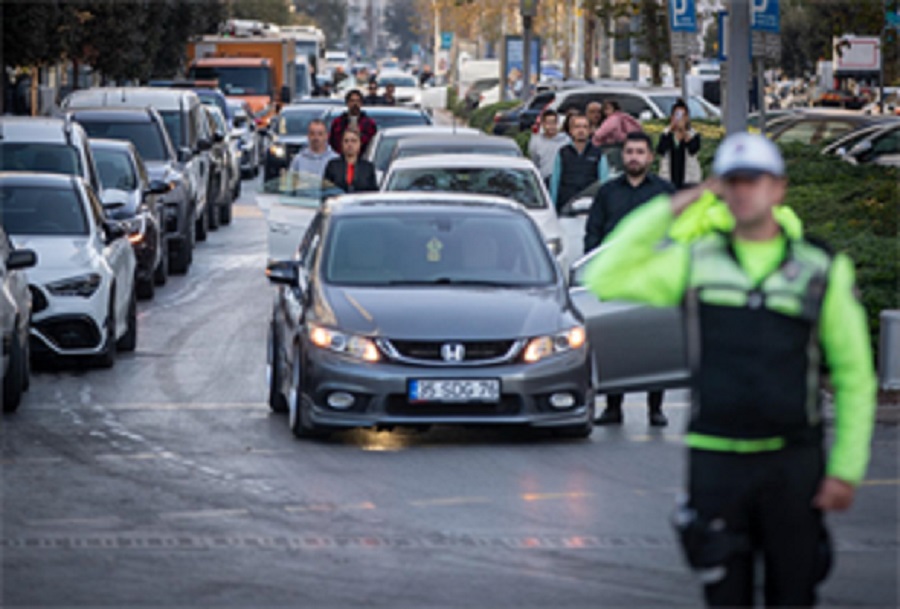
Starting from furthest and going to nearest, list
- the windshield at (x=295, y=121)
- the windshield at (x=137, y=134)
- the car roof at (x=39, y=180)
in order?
the windshield at (x=295, y=121) → the windshield at (x=137, y=134) → the car roof at (x=39, y=180)


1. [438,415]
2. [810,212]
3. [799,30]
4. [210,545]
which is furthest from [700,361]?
[799,30]

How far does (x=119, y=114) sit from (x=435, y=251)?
1323 cm

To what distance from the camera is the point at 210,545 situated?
9.27 metres

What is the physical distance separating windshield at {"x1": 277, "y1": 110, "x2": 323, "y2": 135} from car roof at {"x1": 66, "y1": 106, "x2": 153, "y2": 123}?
585 inches

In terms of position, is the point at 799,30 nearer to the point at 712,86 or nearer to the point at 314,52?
the point at 314,52

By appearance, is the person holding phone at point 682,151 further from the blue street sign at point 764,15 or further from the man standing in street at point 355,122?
the man standing in street at point 355,122

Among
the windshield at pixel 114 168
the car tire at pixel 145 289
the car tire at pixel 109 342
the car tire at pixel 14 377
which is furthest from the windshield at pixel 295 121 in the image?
the car tire at pixel 14 377

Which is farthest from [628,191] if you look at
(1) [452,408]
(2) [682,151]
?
(2) [682,151]

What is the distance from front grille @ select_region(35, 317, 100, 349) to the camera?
50.8 feet

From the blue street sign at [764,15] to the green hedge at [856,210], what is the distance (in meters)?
1.63

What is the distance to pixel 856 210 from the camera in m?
18.6

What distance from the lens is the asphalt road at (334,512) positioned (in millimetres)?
8406

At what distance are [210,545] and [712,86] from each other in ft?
148

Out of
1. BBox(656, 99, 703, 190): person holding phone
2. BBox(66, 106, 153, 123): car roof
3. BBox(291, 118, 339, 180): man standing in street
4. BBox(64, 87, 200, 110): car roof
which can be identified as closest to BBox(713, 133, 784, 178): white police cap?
BBox(291, 118, 339, 180): man standing in street
